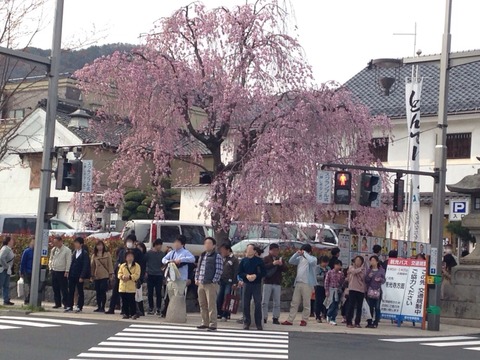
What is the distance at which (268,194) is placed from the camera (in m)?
23.7

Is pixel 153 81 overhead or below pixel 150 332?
overhead

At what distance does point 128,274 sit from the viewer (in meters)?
20.8

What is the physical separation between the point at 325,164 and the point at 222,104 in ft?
10.5

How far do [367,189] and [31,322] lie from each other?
332 inches

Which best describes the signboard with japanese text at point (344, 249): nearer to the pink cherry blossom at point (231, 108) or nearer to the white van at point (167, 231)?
the pink cherry blossom at point (231, 108)

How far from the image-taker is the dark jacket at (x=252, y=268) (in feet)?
65.0

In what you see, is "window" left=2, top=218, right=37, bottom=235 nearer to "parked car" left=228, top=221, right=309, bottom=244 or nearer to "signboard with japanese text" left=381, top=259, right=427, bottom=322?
"parked car" left=228, top=221, right=309, bottom=244

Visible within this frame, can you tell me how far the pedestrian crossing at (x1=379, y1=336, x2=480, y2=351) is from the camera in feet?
62.7

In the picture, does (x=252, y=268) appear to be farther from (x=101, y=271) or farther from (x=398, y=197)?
(x=398, y=197)

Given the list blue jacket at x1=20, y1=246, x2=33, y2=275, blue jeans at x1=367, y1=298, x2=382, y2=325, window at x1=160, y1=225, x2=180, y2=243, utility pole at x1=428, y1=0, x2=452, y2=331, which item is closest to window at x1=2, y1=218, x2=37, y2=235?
window at x1=160, y1=225, x2=180, y2=243

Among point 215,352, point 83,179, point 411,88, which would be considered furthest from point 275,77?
point 215,352

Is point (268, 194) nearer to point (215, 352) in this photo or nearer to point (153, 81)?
point (153, 81)

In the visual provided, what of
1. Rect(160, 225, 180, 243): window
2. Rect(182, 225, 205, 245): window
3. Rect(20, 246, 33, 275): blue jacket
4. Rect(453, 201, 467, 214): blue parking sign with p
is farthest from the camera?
Rect(182, 225, 205, 245): window

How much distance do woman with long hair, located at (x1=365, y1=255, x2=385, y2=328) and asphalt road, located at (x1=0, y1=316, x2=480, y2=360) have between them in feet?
6.85
